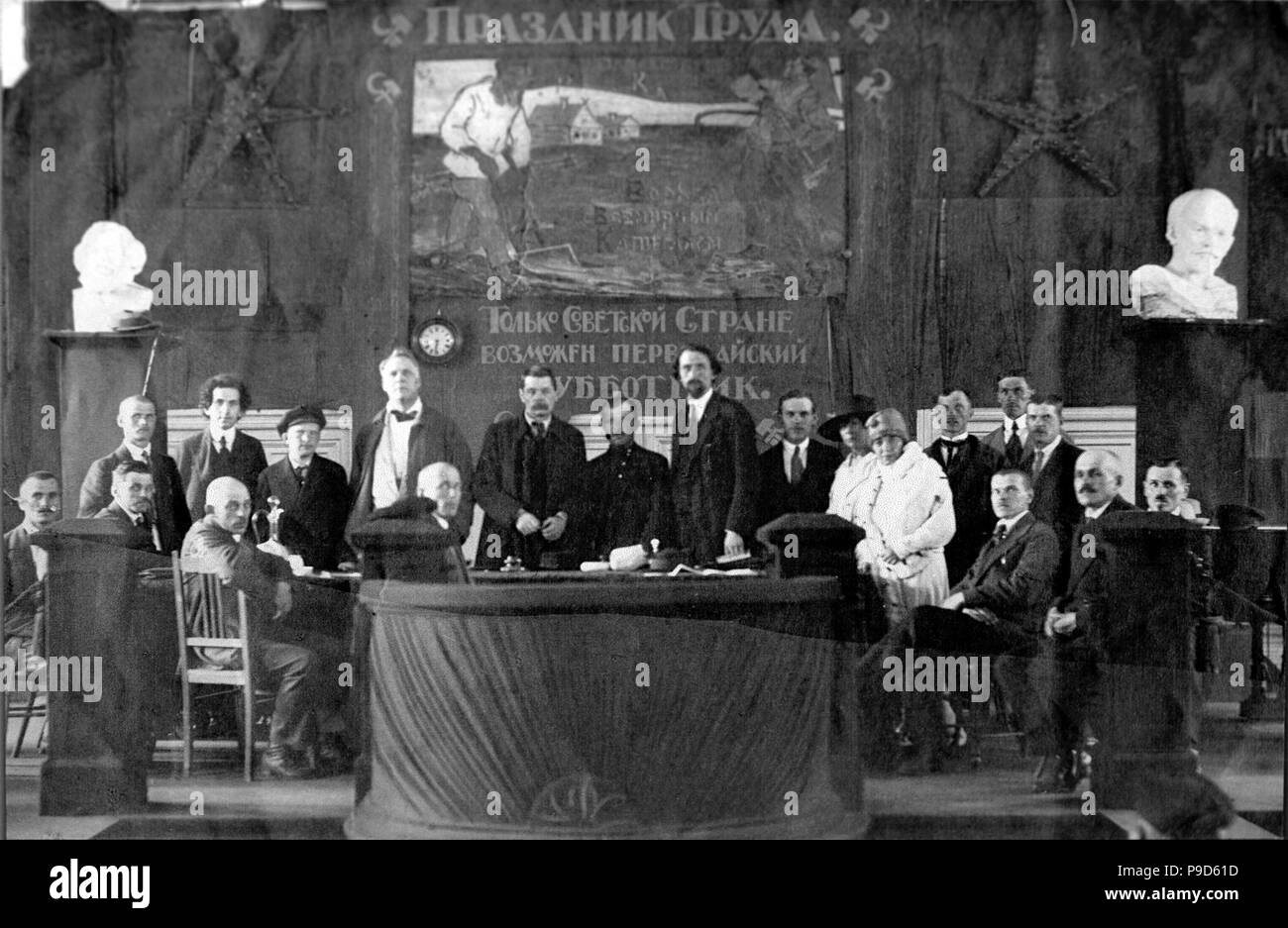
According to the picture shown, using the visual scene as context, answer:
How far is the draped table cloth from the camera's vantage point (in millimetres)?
4137

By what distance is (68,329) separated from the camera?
4355 millimetres

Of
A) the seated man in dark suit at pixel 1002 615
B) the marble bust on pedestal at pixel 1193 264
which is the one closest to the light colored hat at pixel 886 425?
the seated man in dark suit at pixel 1002 615

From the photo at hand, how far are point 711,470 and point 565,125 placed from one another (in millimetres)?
1318

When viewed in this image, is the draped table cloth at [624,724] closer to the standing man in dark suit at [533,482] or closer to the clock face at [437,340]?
the standing man in dark suit at [533,482]

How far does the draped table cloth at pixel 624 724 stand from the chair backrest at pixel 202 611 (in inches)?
22.4

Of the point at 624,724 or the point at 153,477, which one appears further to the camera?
the point at 153,477

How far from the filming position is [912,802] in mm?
4262

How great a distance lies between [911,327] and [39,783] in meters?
3.47

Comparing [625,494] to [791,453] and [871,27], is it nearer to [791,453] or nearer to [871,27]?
[791,453]

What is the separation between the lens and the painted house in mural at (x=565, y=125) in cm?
432

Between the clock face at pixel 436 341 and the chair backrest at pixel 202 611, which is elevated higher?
the clock face at pixel 436 341

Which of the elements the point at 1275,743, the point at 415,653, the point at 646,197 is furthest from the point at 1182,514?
the point at 415,653

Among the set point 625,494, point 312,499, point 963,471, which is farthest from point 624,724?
point 963,471

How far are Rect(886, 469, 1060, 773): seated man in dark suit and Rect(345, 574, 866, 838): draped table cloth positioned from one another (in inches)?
14.1
